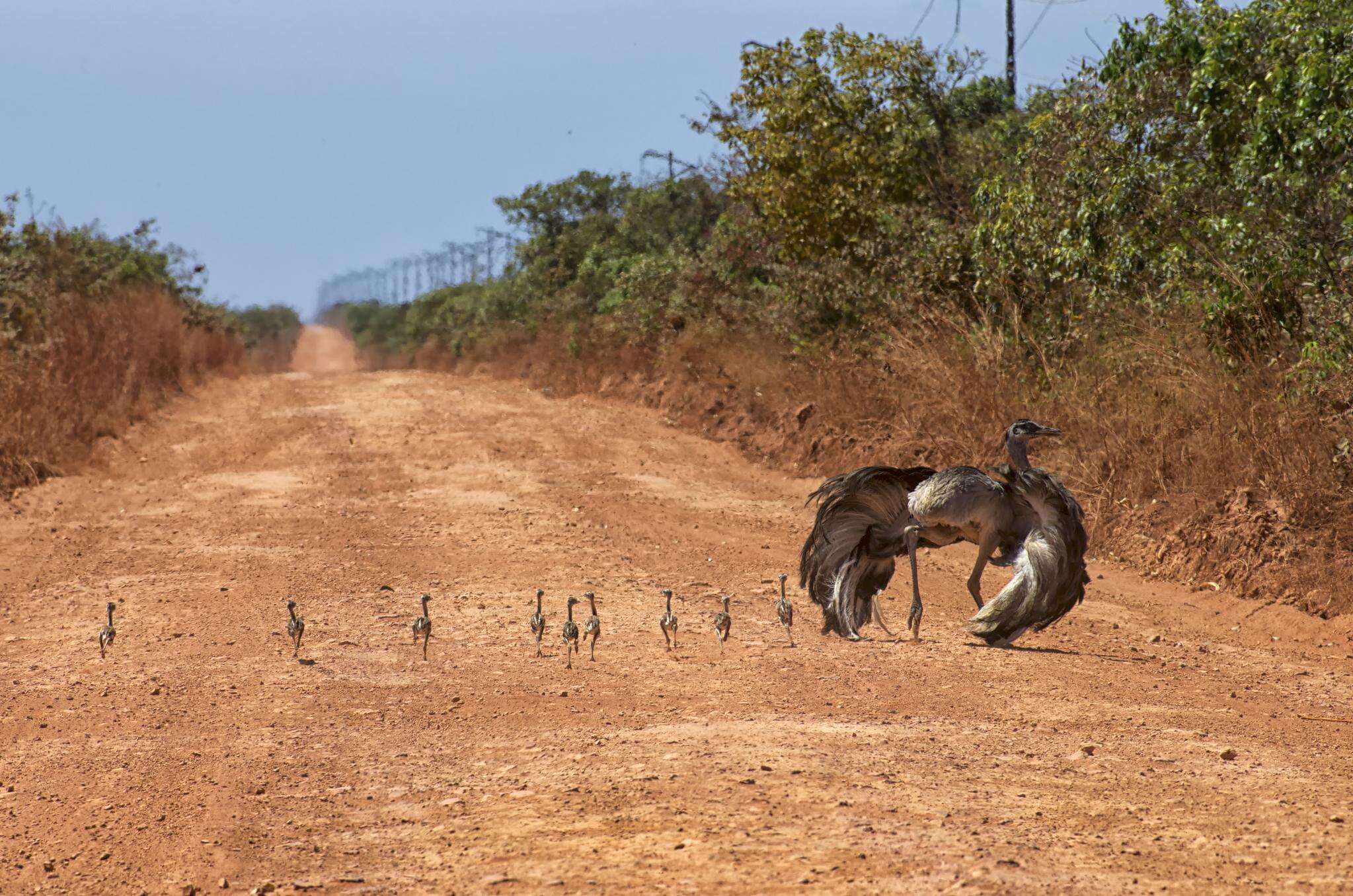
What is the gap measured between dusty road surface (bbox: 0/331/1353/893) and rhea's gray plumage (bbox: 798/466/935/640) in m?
0.30

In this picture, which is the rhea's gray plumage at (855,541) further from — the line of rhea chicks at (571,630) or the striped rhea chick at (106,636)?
the striped rhea chick at (106,636)

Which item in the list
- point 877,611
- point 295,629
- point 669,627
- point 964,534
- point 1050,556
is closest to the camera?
point 1050,556

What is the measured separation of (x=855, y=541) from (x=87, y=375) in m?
14.3

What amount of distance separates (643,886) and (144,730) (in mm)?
3091

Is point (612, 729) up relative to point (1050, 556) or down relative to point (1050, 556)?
down

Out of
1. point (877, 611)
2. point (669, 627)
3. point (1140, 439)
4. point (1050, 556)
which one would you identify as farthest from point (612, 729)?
point (1140, 439)

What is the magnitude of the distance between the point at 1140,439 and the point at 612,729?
6666mm

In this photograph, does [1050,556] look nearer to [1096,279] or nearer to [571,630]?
[571,630]

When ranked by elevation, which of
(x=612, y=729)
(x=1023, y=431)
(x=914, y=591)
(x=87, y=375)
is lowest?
Result: (x=612, y=729)

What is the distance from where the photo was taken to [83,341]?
19219 millimetres

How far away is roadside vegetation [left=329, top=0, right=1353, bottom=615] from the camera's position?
9531mm

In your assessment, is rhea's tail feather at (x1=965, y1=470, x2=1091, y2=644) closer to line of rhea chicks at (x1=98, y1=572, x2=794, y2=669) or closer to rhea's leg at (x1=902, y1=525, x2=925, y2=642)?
rhea's leg at (x1=902, y1=525, x2=925, y2=642)

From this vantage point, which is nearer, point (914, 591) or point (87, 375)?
point (914, 591)

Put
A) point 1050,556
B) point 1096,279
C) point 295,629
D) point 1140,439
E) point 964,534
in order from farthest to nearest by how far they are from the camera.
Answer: point 1096,279, point 1140,439, point 295,629, point 964,534, point 1050,556
